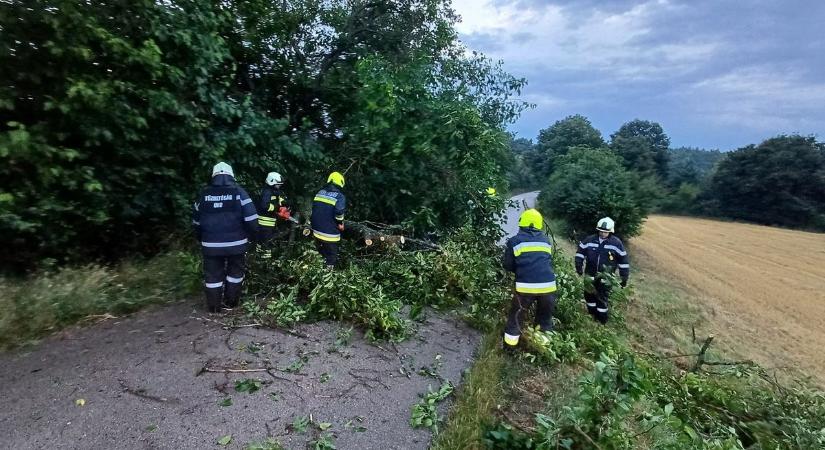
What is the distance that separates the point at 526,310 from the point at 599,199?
12540 millimetres

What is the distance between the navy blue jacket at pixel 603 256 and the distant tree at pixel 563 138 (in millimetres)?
34861

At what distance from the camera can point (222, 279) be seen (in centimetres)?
495

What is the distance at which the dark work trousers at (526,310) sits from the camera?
4.82 meters

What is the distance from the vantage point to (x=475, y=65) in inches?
345

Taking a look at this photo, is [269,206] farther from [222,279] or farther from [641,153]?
[641,153]

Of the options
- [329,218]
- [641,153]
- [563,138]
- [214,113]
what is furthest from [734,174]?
[214,113]

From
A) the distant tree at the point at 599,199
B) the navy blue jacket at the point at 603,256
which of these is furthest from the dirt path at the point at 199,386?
the distant tree at the point at 599,199

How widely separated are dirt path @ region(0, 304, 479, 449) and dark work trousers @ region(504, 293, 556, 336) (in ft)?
1.79

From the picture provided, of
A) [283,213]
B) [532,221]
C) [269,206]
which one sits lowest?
[283,213]

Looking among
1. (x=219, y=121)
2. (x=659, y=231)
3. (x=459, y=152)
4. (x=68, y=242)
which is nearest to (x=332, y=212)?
(x=219, y=121)

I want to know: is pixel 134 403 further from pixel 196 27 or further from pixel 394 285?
pixel 196 27

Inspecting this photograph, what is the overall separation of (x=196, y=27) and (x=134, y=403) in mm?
4362

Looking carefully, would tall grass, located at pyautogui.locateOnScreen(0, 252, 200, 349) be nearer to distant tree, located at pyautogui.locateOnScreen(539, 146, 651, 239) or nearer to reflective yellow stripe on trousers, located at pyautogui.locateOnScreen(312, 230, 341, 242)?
reflective yellow stripe on trousers, located at pyautogui.locateOnScreen(312, 230, 341, 242)

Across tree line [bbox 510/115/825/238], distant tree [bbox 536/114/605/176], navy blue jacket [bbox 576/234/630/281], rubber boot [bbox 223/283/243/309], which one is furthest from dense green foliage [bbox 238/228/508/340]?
distant tree [bbox 536/114/605/176]
